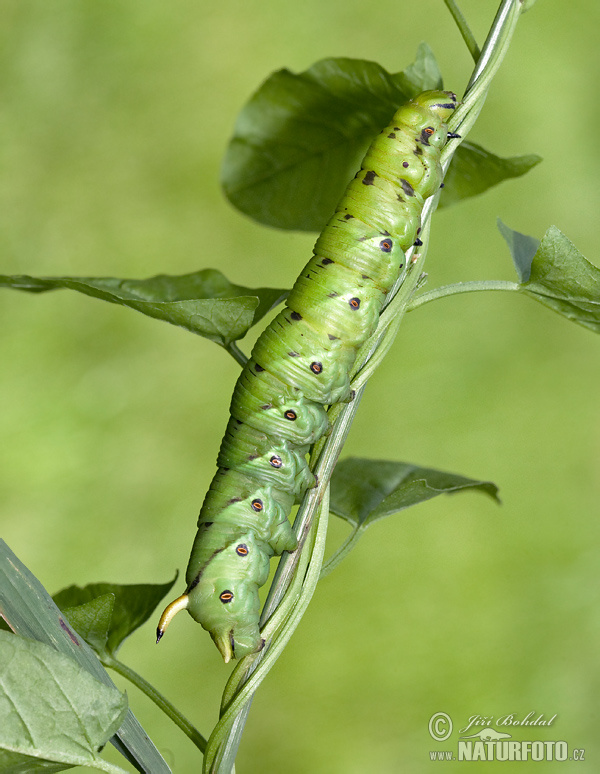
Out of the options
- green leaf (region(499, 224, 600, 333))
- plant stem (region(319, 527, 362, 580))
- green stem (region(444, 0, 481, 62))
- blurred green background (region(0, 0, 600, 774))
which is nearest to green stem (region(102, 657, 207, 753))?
plant stem (region(319, 527, 362, 580))

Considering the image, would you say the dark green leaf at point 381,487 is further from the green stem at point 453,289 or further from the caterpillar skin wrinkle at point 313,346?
the green stem at point 453,289

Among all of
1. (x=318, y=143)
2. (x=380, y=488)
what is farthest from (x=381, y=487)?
(x=318, y=143)

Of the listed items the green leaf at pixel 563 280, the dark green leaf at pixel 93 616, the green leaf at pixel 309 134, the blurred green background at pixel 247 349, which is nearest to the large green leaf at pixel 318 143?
the green leaf at pixel 309 134

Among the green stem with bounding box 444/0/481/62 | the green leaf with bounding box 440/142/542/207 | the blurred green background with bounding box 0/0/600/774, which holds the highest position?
the green stem with bounding box 444/0/481/62

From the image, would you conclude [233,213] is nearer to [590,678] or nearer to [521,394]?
[521,394]

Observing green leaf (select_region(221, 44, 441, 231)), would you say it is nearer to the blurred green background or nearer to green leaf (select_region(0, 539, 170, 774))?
green leaf (select_region(0, 539, 170, 774))

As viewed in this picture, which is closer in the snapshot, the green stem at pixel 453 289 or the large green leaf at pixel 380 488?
the green stem at pixel 453 289
